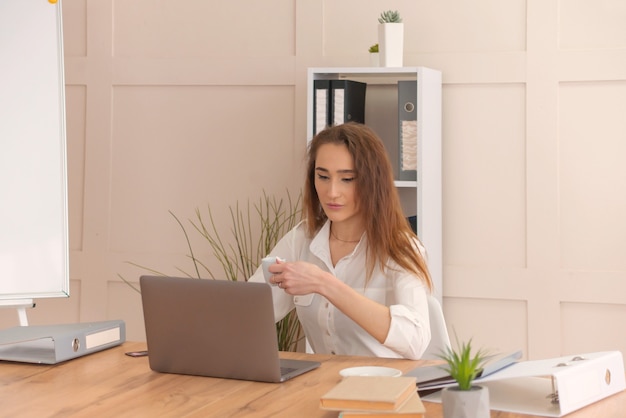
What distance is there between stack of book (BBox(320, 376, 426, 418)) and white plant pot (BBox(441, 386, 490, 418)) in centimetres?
12

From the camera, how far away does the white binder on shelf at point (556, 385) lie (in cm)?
168

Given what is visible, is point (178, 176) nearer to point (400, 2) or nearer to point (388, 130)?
point (388, 130)

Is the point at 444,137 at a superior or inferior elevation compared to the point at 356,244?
superior

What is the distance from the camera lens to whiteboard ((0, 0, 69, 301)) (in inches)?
103

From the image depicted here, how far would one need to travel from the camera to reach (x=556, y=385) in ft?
5.45

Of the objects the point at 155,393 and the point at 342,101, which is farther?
the point at 342,101

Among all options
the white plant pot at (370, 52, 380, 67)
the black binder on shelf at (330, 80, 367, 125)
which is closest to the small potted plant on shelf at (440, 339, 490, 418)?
the black binder on shelf at (330, 80, 367, 125)

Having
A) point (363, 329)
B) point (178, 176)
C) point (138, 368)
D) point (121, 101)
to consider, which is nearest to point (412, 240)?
point (363, 329)

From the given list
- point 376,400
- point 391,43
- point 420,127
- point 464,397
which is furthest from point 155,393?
point 391,43

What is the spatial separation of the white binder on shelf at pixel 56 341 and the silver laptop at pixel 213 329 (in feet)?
0.83


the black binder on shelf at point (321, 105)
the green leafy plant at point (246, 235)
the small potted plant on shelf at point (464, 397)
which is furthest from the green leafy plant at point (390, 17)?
the small potted plant on shelf at point (464, 397)

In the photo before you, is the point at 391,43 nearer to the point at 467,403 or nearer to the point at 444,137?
the point at 444,137

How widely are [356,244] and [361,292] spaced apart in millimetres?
153

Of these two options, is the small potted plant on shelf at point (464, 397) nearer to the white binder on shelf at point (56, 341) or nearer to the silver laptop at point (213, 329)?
the silver laptop at point (213, 329)
